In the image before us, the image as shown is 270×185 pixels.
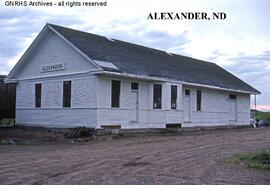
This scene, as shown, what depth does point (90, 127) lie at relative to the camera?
68.9ft

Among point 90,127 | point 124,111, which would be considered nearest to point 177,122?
point 124,111

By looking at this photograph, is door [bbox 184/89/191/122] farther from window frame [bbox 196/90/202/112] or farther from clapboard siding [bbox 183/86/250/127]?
window frame [bbox 196/90/202/112]

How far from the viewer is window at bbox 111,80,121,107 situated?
21.7 m

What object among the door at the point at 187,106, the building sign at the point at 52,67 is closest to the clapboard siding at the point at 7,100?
the building sign at the point at 52,67

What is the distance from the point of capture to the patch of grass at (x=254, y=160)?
10.5m

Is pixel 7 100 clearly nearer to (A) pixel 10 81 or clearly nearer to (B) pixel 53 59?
(A) pixel 10 81

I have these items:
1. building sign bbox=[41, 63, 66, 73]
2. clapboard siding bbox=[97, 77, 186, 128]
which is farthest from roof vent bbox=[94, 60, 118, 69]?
building sign bbox=[41, 63, 66, 73]

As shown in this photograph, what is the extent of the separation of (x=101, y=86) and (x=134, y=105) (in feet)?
9.06

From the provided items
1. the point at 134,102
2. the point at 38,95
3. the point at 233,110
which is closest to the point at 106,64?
the point at 134,102

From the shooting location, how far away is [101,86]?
828 inches

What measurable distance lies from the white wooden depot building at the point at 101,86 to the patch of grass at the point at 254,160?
32.5 feet

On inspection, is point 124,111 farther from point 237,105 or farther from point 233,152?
point 237,105

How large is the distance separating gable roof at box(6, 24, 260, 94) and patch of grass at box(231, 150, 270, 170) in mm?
9968

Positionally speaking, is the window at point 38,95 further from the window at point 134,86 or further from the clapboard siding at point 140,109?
the window at point 134,86
